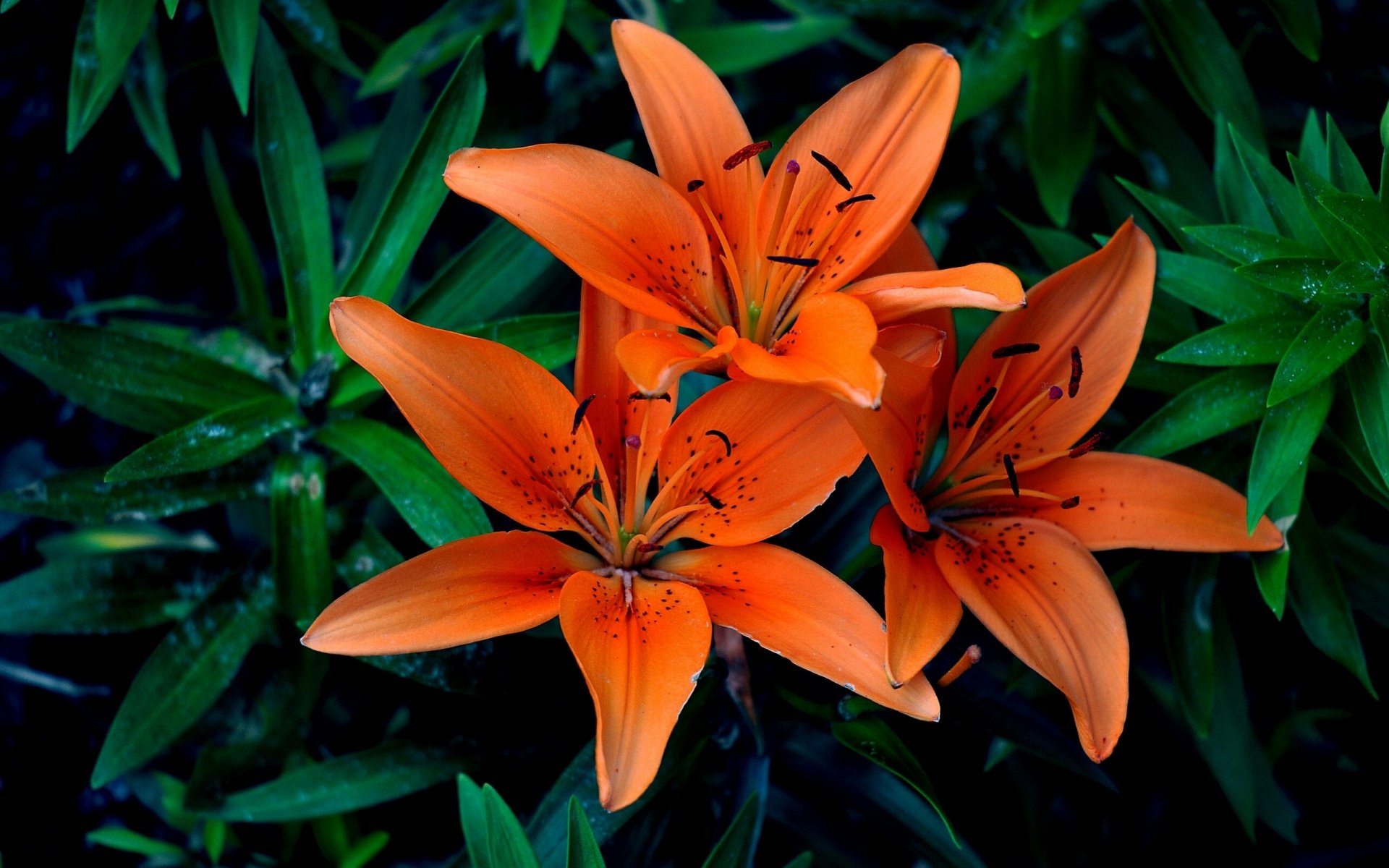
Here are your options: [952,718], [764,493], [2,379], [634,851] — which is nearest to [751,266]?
[764,493]

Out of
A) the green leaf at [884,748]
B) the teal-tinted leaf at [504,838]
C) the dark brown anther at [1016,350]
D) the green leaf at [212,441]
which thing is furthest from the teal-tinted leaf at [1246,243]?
the green leaf at [212,441]

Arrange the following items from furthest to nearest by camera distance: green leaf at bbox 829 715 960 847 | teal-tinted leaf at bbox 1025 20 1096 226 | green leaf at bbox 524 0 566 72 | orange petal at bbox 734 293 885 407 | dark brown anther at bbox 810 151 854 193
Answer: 1. teal-tinted leaf at bbox 1025 20 1096 226
2. green leaf at bbox 524 0 566 72
3. green leaf at bbox 829 715 960 847
4. dark brown anther at bbox 810 151 854 193
5. orange petal at bbox 734 293 885 407

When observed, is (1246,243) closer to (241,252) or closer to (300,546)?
(300,546)

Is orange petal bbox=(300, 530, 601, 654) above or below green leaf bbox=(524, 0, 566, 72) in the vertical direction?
below

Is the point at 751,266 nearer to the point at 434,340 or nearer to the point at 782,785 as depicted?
the point at 434,340

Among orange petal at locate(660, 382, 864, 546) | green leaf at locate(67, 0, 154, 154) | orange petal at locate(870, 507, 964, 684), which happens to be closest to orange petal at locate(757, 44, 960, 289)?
orange petal at locate(660, 382, 864, 546)

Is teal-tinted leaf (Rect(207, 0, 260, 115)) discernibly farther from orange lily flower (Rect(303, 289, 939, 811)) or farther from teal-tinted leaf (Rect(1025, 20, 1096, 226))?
teal-tinted leaf (Rect(1025, 20, 1096, 226))
